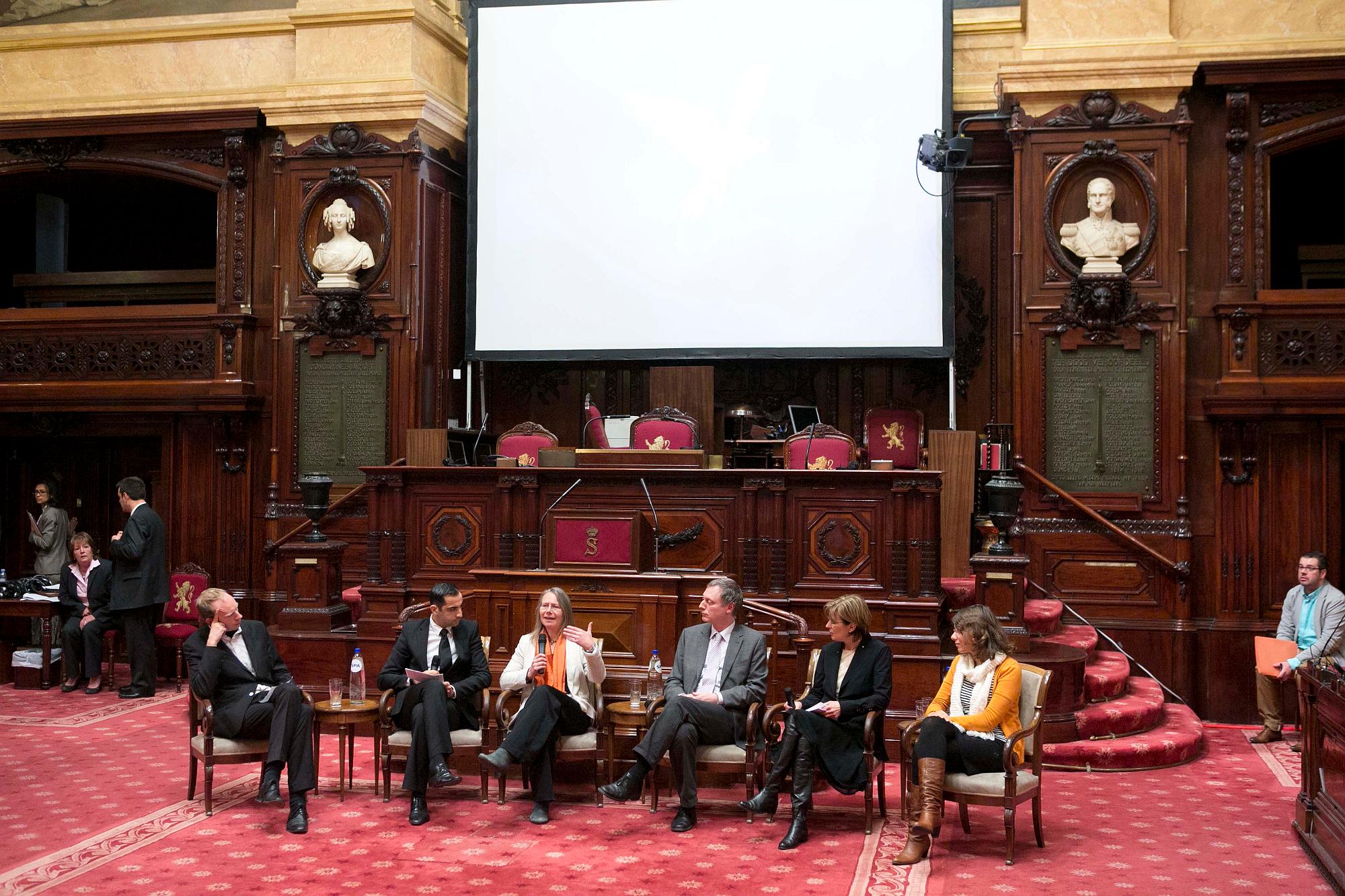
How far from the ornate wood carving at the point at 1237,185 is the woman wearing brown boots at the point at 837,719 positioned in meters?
5.14

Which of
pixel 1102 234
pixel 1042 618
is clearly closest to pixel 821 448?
pixel 1042 618

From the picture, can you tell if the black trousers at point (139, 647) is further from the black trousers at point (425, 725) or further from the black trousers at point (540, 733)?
the black trousers at point (540, 733)

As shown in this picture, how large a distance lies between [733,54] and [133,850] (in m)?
7.70

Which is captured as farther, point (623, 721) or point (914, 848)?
point (623, 721)

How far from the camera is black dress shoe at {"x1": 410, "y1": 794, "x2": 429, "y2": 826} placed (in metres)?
5.86

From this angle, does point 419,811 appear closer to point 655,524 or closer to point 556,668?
point 556,668

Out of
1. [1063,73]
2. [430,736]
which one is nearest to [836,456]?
[1063,73]

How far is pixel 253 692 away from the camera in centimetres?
616

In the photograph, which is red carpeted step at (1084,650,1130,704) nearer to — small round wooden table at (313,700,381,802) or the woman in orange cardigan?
the woman in orange cardigan

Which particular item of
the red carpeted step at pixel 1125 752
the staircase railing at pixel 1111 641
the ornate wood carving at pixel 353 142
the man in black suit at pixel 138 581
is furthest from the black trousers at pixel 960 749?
the ornate wood carving at pixel 353 142

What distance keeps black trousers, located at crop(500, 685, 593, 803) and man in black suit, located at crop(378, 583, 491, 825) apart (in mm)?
348

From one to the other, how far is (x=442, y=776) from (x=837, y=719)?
1832mm

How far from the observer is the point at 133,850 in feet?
17.8

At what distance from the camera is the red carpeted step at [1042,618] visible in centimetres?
862
